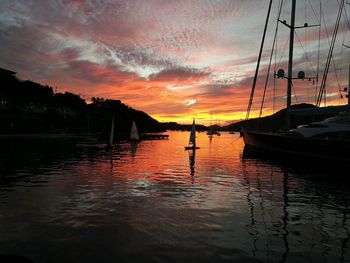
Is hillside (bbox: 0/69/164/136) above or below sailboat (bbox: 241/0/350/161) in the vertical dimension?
above

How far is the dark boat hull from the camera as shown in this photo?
3238cm

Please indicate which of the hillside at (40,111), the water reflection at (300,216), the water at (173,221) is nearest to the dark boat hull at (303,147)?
the water reflection at (300,216)

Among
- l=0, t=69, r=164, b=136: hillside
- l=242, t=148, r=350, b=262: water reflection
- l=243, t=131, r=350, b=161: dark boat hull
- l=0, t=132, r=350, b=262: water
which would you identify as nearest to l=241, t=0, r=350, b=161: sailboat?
l=243, t=131, r=350, b=161: dark boat hull

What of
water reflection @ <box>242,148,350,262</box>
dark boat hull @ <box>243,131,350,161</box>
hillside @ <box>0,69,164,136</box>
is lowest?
water reflection @ <box>242,148,350,262</box>

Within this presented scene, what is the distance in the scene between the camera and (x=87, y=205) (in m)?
17.3

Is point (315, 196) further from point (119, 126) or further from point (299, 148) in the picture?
point (119, 126)

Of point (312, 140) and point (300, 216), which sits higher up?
point (312, 140)

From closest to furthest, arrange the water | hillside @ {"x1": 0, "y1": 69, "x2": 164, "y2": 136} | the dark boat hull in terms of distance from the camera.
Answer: the water < the dark boat hull < hillside @ {"x1": 0, "y1": 69, "x2": 164, "y2": 136}

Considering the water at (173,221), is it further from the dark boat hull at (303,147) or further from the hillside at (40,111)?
the hillside at (40,111)

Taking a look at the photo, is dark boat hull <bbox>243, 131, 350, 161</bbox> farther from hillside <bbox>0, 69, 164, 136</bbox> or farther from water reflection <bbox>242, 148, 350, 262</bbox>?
hillside <bbox>0, 69, 164, 136</bbox>

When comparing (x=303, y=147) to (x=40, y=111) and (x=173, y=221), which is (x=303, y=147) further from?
(x=40, y=111)

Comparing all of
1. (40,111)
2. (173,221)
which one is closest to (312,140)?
(173,221)

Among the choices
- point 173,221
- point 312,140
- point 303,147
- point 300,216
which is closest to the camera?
point 173,221

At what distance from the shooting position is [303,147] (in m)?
38.3
